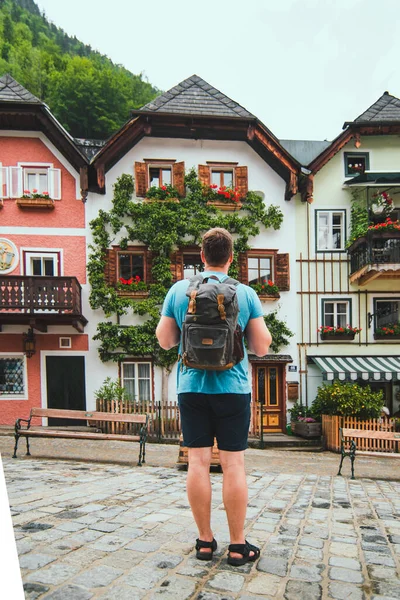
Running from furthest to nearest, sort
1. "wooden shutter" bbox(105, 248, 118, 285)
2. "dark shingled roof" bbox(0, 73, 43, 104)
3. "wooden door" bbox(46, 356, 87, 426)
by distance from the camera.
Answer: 1. "wooden shutter" bbox(105, 248, 118, 285)
2. "wooden door" bbox(46, 356, 87, 426)
3. "dark shingled roof" bbox(0, 73, 43, 104)

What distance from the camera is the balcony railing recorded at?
1207cm

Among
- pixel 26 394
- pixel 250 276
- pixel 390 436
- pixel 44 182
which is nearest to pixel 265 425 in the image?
pixel 250 276

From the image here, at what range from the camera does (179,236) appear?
12.6 meters

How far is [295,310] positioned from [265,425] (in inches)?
141

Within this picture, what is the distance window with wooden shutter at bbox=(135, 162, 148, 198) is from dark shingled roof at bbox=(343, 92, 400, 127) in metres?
6.36

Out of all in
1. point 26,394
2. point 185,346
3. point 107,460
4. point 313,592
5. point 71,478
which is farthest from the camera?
point 26,394

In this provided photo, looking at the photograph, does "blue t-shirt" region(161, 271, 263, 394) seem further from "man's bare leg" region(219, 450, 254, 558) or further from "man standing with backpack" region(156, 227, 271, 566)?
"man's bare leg" region(219, 450, 254, 558)

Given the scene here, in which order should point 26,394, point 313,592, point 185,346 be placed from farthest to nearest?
point 26,394 → point 185,346 → point 313,592

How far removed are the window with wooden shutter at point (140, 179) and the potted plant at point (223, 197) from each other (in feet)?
5.89

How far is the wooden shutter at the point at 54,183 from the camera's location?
40.1ft

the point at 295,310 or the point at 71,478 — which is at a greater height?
the point at 295,310

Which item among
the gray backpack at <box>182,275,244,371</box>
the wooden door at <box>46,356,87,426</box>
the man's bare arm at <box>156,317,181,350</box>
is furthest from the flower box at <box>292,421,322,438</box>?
the gray backpack at <box>182,275,244,371</box>

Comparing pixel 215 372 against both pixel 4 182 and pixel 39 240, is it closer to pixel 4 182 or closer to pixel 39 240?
pixel 39 240

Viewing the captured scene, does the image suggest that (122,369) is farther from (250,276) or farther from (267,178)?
(267,178)
